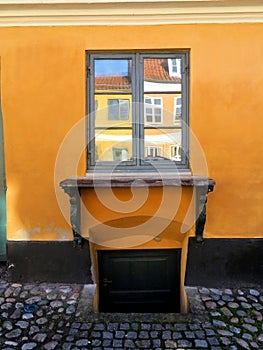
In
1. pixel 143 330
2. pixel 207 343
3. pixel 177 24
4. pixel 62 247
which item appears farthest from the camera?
pixel 62 247

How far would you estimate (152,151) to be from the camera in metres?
3.52

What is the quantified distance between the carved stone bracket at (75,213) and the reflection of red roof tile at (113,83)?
3.75 feet

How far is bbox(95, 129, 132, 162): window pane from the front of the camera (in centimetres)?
350

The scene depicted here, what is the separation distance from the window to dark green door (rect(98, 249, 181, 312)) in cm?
114

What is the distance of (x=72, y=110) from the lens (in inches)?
134

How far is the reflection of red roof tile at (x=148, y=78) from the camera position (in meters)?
3.46

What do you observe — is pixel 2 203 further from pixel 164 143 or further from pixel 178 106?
pixel 178 106

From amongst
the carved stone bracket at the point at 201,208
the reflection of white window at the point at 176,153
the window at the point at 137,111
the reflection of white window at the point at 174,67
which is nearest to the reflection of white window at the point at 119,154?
the window at the point at 137,111

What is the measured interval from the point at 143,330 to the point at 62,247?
1.26m

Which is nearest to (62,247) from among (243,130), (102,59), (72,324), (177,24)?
(72,324)

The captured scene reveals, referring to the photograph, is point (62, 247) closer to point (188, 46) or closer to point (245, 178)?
point (245, 178)

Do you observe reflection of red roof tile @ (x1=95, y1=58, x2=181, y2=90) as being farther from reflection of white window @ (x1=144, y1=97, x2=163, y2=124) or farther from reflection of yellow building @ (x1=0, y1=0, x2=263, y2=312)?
reflection of white window @ (x1=144, y1=97, x2=163, y2=124)

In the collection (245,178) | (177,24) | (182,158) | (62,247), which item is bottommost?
(62,247)

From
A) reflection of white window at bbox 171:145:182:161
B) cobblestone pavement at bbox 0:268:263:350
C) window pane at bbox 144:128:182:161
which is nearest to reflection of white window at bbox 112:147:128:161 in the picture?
window pane at bbox 144:128:182:161
